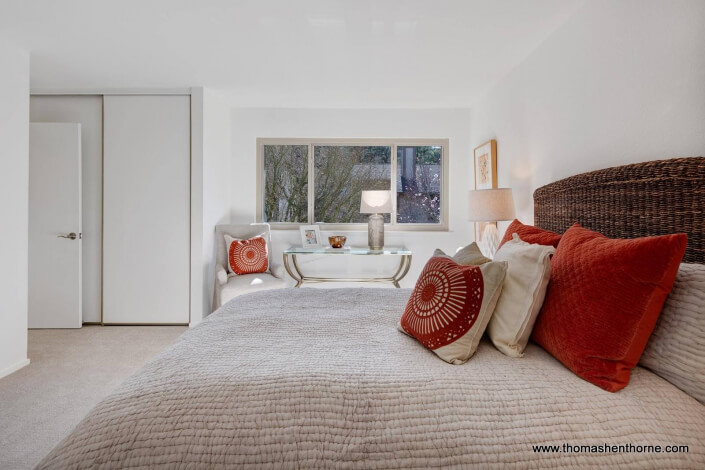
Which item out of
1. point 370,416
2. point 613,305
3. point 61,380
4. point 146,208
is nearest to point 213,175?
point 146,208

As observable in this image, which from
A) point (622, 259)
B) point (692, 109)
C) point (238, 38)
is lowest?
point (622, 259)

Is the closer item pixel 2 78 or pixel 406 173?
pixel 2 78

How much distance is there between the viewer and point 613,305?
110 cm

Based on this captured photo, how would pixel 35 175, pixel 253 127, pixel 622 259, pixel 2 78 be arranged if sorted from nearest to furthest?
1. pixel 622 259
2. pixel 2 78
3. pixel 35 175
4. pixel 253 127

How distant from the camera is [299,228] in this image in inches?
179

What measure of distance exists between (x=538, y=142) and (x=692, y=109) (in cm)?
128

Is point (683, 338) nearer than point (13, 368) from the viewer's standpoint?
Yes

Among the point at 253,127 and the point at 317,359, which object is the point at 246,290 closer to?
the point at 253,127

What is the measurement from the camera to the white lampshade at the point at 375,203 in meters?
4.28

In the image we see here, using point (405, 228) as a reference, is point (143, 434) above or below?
below

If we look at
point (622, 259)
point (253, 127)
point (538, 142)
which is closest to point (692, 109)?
point (622, 259)

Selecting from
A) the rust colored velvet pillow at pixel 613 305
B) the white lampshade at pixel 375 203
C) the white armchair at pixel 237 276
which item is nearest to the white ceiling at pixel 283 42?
the white lampshade at pixel 375 203

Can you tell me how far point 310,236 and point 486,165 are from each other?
204 centimetres

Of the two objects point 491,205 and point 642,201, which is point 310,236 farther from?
point 642,201
